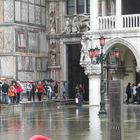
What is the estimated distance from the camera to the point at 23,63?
49719 mm

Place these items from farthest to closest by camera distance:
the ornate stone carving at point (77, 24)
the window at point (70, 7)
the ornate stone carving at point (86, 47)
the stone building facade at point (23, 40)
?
the window at point (70, 7) < the ornate stone carving at point (77, 24) < the stone building facade at point (23, 40) < the ornate stone carving at point (86, 47)

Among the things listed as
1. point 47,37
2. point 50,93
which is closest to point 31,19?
point 47,37

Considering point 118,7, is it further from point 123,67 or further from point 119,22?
point 123,67

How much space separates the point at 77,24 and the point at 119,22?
8.12 m

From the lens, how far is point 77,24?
51.9 m

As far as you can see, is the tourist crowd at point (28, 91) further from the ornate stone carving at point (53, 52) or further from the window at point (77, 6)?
the window at point (77, 6)

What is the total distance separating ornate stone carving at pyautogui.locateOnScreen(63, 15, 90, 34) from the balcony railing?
6.15 meters

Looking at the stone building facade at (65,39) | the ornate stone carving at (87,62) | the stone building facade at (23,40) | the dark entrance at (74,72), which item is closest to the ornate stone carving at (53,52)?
the stone building facade at (65,39)

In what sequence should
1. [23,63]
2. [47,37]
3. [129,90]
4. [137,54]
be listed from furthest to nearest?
[47,37], [23,63], [129,90], [137,54]

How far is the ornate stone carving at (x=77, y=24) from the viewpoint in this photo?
51.5 metres

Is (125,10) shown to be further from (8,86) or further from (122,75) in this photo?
(8,86)

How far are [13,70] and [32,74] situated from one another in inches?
111

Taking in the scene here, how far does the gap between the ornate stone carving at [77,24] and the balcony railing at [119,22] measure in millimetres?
6150

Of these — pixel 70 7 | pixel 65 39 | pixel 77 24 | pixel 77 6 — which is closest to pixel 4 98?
pixel 65 39
